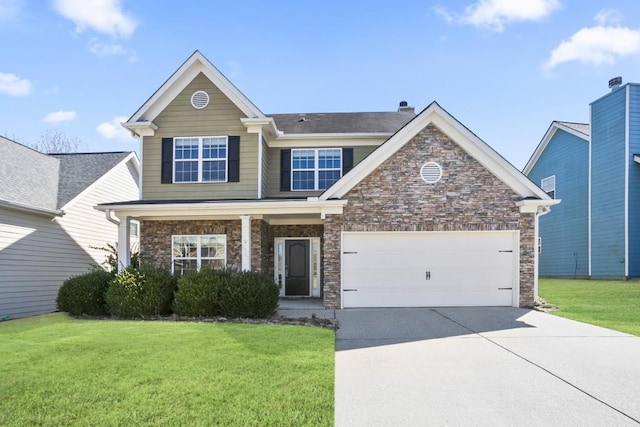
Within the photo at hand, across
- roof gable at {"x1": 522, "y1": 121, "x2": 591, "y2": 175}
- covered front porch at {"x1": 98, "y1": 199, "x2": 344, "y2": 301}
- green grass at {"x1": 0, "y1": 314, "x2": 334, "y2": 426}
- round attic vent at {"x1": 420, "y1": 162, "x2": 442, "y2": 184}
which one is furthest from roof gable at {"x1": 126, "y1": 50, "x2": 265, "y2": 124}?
roof gable at {"x1": 522, "y1": 121, "x2": 591, "y2": 175}

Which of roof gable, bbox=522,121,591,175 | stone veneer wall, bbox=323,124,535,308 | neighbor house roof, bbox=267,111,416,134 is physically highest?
roof gable, bbox=522,121,591,175

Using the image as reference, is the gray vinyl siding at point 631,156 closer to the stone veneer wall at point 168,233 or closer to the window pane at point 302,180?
the window pane at point 302,180

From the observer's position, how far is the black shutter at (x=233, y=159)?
1423 centimetres

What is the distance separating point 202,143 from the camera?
47.5ft

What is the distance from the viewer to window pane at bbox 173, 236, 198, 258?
14.7 m

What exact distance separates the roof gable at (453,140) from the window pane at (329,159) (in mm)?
2830

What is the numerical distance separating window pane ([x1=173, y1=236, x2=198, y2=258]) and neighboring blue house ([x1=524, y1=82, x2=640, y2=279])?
16.9 metres

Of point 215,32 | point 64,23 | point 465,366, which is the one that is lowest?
point 465,366

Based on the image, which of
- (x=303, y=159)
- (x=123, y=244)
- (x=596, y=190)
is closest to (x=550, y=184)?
(x=596, y=190)

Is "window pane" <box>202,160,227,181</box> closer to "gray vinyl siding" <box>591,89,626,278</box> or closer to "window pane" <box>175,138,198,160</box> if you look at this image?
"window pane" <box>175,138,198,160</box>

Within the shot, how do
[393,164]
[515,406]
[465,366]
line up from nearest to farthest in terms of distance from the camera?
[515,406]
[465,366]
[393,164]

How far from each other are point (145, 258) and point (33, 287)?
3.22m

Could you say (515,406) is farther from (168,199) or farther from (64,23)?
(64,23)

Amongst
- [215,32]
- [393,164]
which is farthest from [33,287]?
[393,164]
